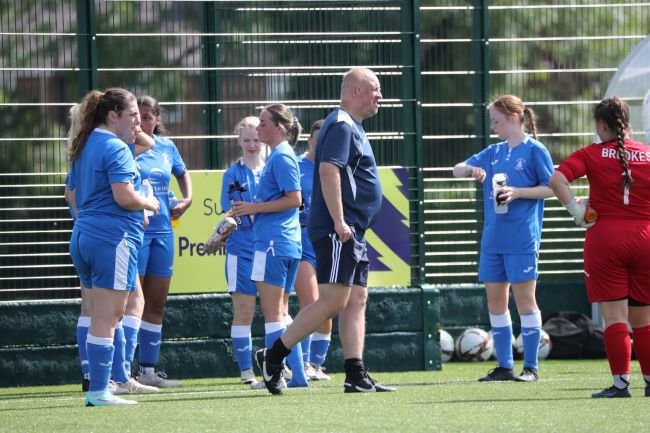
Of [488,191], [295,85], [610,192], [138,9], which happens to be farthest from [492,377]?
[138,9]

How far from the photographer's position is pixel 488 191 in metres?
10.4

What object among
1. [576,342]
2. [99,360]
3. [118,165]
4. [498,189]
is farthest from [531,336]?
[118,165]

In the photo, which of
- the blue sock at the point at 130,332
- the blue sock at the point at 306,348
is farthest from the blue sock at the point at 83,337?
the blue sock at the point at 306,348

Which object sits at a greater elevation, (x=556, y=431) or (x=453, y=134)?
(x=453, y=134)

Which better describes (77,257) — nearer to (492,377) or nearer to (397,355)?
(492,377)

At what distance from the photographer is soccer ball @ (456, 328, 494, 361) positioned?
12.8 meters

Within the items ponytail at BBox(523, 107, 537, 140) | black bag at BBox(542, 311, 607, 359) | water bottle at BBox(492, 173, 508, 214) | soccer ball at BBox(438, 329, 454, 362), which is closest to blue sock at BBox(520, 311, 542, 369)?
water bottle at BBox(492, 173, 508, 214)

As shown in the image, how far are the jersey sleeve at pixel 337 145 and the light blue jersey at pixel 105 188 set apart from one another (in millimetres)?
1239

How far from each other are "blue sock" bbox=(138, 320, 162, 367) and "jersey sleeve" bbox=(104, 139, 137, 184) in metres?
2.61

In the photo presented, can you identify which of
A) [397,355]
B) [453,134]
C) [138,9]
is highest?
[138,9]

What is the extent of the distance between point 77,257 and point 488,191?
3570 mm

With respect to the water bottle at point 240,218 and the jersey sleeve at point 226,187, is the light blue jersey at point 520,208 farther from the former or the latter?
the jersey sleeve at point 226,187

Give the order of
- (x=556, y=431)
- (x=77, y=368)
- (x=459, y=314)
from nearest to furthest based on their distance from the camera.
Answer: (x=556, y=431) < (x=77, y=368) < (x=459, y=314)

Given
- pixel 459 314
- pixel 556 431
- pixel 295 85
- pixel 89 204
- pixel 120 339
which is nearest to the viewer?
pixel 556 431
